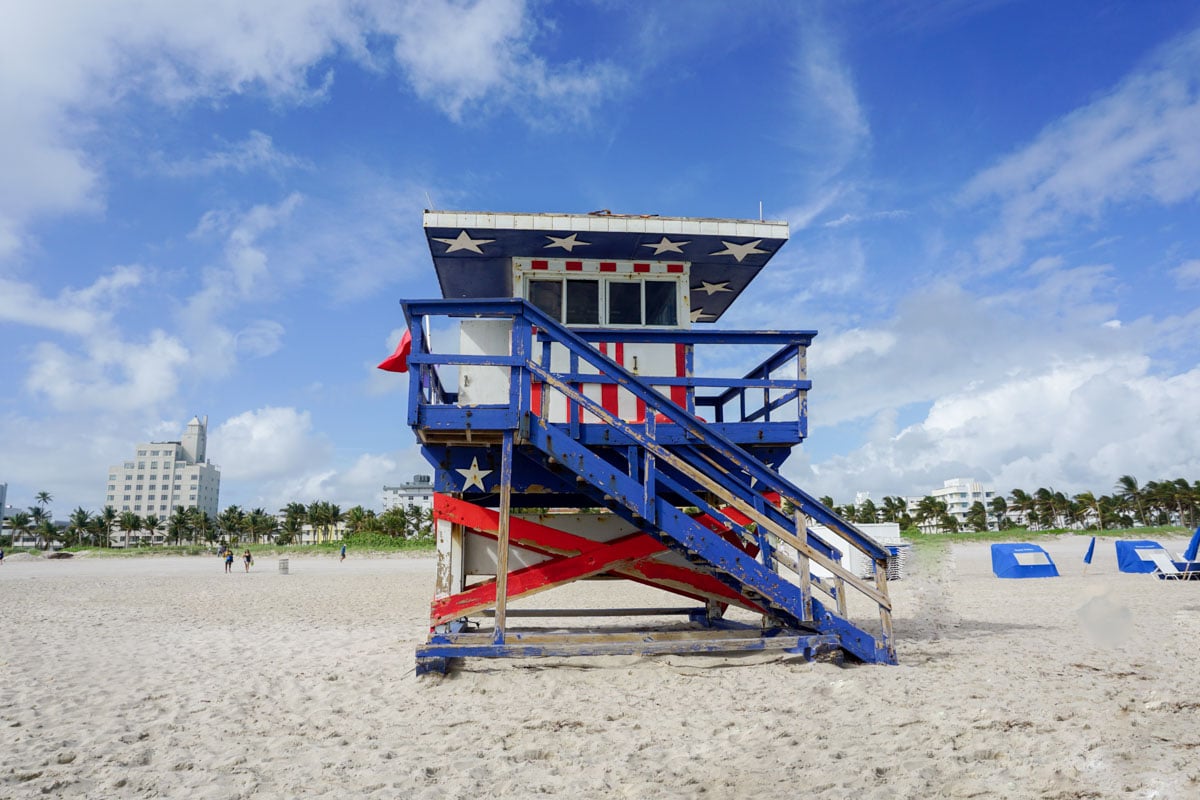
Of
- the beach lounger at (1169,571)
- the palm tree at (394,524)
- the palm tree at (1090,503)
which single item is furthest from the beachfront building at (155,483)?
the beach lounger at (1169,571)

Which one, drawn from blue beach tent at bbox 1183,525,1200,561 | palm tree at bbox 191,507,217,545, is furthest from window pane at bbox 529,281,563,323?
palm tree at bbox 191,507,217,545

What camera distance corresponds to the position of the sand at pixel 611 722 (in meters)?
4.54

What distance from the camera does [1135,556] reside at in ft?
85.7

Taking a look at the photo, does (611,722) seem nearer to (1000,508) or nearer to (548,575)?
(548,575)

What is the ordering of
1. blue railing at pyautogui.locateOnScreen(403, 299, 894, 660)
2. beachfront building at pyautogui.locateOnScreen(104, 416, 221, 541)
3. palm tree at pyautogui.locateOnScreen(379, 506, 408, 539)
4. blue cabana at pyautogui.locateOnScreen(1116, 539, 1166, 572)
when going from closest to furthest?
blue railing at pyautogui.locateOnScreen(403, 299, 894, 660) → blue cabana at pyautogui.locateOnScreen(1116, 539, 1166, 572) → palm tree at pyautogui.locateOnScreen(379, 506, 408, 539) → beachfront building at pyautogui.locateOnScreen(104, 416, 221, 541)

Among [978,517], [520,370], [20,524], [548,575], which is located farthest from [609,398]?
[20,524]

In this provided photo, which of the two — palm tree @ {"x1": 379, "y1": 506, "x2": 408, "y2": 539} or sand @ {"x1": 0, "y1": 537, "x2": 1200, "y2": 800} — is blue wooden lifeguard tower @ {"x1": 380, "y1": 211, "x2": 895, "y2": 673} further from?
palm tree @ {"x1": 379, "y1": 506, "x2": 408, "y2": 539}

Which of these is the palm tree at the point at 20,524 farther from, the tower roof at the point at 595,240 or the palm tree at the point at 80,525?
the tower roof at the point at 595,240

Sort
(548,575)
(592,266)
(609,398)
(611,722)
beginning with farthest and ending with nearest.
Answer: (592,266) → (609,398) → (548,575) → (611,722)

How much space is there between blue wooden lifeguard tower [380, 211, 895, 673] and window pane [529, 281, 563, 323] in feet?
0.06

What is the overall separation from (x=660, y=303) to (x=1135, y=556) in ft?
81.5

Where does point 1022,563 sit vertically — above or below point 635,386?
below

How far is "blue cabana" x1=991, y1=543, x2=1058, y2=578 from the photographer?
26.0 meters

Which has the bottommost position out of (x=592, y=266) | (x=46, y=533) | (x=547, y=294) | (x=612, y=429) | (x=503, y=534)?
(x=46, y=533)
